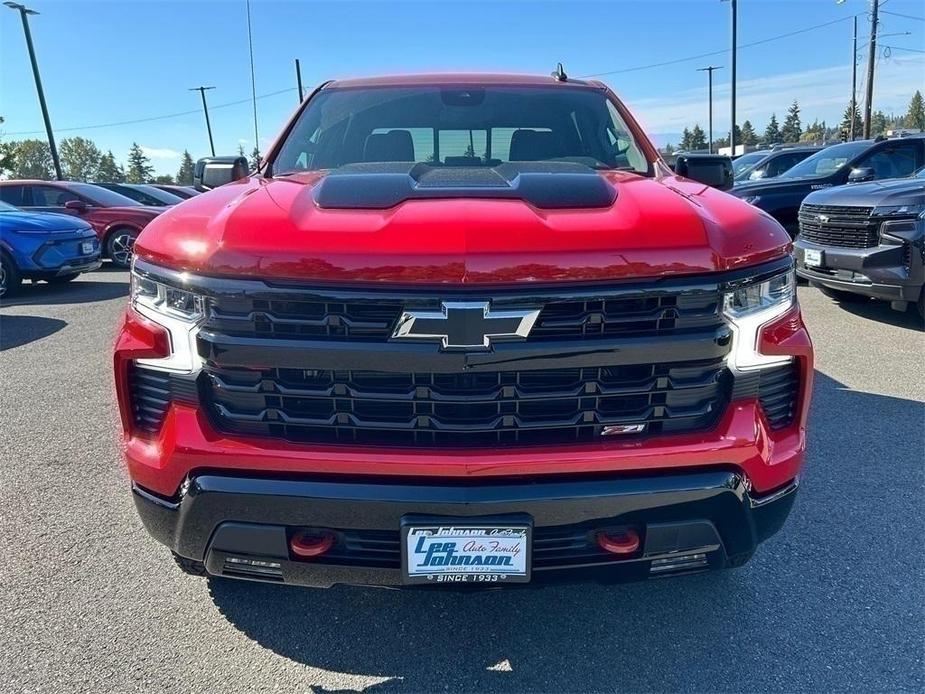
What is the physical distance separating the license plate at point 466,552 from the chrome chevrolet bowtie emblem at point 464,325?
1.60 ft

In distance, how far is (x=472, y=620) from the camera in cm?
241

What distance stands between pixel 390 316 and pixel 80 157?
128437mm

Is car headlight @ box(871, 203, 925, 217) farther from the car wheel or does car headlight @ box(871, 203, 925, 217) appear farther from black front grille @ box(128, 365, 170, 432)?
the car wheel

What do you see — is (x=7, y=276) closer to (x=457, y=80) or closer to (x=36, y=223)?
(x=36, y=223)

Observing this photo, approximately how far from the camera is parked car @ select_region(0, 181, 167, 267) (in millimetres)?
11922

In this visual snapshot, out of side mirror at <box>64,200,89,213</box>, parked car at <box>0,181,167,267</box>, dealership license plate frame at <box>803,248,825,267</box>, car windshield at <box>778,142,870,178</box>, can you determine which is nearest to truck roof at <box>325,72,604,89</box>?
dealership license plate frame at <box>803,248,825,267</box>

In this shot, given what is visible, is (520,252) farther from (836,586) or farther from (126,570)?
(126,570)

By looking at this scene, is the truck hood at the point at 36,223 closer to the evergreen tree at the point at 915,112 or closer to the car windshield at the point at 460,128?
the car windshield at the point at 460,128

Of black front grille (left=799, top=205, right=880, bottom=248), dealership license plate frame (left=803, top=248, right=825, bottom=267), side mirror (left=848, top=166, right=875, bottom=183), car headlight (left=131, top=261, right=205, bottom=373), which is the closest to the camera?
car headlight (left=131, top=261, right=205, bottom=373)

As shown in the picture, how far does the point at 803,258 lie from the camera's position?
719cm

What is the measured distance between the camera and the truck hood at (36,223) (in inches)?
361

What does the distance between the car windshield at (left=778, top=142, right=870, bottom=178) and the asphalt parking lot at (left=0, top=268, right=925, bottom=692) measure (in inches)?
298

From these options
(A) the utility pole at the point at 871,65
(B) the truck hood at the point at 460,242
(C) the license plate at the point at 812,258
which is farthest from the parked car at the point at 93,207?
(A) the utility pole at the point at 871,65

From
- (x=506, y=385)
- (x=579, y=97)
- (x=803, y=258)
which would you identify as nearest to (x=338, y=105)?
(x=579, y=97)
